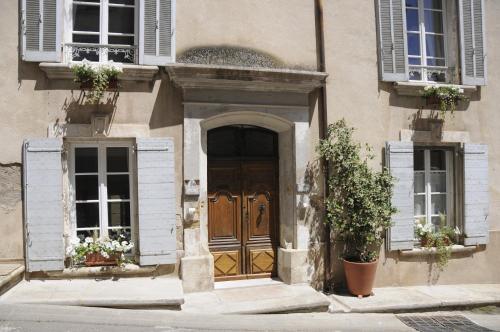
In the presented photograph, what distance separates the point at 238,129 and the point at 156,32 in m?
1.84

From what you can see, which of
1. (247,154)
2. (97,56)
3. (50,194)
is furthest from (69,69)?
(247,154)

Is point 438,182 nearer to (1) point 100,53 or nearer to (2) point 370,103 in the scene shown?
(2) point 370,103

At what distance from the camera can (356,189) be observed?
6.00 m

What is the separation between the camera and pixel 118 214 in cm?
570

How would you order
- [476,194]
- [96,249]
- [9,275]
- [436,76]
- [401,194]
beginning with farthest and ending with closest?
1. [436,76]
2. [476,194]
3. [401,194]
4. [96,249]
5. [9,275]

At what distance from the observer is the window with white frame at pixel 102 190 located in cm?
559

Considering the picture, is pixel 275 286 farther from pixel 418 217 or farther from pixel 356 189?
pixel 418 217

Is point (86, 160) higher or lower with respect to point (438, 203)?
higher

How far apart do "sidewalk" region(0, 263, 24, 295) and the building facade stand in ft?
0.40

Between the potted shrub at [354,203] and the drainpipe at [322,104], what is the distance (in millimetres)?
102

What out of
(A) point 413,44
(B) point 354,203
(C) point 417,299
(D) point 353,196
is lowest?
(C) point 417,299

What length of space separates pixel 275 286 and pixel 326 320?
110cm

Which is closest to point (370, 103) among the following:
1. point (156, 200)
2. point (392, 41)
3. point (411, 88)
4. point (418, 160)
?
point (411, 88)

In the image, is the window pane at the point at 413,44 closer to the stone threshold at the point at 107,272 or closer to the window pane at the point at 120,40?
the window pane at the point at 120,40
